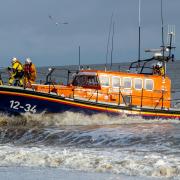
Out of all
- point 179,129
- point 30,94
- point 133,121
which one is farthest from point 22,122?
point 179,129

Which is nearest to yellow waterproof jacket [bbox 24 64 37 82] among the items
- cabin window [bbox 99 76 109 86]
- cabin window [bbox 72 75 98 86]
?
cabin window [bbox 72 75 98 86]

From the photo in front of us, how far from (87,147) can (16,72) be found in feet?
20.5

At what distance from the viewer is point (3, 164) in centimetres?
1041

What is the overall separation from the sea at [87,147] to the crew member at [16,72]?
138 cm

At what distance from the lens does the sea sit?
30.2 ft

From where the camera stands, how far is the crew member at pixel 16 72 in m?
18.2

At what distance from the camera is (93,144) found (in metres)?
13.8

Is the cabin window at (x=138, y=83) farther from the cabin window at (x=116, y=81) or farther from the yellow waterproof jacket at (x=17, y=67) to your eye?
the yellow waterproof jacket at (x=17, y=67)

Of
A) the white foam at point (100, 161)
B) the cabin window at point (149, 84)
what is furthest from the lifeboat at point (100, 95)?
the white foam at point (100, 161)

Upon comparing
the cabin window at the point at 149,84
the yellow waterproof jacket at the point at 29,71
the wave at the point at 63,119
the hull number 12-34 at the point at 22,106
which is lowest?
the wave at the point at 63,119

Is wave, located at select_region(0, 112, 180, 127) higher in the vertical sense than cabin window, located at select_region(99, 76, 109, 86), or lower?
lower

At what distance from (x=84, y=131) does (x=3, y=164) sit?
20.6 feet

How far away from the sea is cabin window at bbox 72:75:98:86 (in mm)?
1431

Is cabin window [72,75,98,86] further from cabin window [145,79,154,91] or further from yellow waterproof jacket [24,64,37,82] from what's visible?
cabin window [145,79,154,91]
